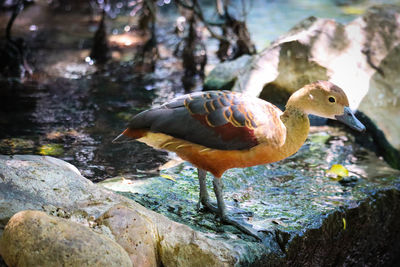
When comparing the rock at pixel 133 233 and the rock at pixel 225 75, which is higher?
the rock at pixel 133 233

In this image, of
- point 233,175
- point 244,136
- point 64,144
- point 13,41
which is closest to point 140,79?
point 13,41

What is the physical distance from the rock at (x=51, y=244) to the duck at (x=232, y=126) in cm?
101

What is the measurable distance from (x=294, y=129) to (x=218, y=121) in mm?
542

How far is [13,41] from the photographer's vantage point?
7.43 m

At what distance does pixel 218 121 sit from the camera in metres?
3.70

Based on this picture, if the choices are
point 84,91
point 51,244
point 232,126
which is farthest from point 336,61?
point 51,244

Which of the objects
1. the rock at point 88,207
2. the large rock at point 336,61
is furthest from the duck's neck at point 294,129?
the large rock at point 336,61

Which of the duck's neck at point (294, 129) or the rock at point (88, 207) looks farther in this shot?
the duck's neck at point (294, 129)

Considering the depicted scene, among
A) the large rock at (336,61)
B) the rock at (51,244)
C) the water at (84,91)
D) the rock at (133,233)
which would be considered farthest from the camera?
the large rock at (336,61)

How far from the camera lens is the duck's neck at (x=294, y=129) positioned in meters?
3.77

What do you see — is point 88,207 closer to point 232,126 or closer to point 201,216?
point 201,216

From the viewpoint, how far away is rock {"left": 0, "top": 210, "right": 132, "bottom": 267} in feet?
9.31

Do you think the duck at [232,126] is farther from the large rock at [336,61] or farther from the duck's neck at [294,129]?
the large rock at [336,61]

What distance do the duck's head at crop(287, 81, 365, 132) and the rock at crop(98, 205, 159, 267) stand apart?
4.50ft
